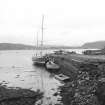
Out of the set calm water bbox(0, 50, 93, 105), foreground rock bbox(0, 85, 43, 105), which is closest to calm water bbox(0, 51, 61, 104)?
calm water bbox(0, 50, 93, 105)

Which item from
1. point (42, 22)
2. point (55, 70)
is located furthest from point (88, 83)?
point (42, 22)

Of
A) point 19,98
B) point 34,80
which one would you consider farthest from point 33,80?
point 19,98

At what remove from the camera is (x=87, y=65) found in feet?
87.1

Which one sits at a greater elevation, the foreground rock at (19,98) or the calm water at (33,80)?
the foreground rock at (19,98)

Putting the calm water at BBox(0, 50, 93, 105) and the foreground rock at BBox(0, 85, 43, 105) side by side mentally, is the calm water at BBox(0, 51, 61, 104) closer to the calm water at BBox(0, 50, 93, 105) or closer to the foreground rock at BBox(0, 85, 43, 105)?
the calm water at BBox(0, 50, 93, 105)

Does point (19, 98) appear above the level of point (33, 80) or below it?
above

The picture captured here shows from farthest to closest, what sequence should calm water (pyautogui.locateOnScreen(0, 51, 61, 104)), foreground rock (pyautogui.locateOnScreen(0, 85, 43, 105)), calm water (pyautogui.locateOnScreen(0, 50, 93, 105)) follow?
calm water (pyautogui.locateOnScreen(0, 51, 61, 104)) < calm water (pyautogui.locateOnScreen(0, 50, 93, 105)) < foreground rock (pyautogui.locateOnScreen(0, 85, 43, 105))

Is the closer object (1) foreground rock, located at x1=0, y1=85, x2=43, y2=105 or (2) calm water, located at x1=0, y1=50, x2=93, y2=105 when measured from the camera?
(1) foreground rock, located at x1=0, y1=85, x2=43, y2=105

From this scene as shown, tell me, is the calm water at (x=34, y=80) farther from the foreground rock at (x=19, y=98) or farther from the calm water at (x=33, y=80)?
the foreground rock at (x=19, y=98)

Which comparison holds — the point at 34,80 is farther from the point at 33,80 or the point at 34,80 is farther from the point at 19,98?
the point at 19,98

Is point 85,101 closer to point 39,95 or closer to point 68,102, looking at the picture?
point 68,102

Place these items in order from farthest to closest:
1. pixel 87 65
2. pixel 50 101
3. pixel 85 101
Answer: pixel 87 65 < pixel 50 101 < pixel 85 101

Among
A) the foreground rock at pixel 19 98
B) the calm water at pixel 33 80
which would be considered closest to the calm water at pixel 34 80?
the calm water at pixel 33 80

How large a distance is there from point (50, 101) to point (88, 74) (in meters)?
7.38
